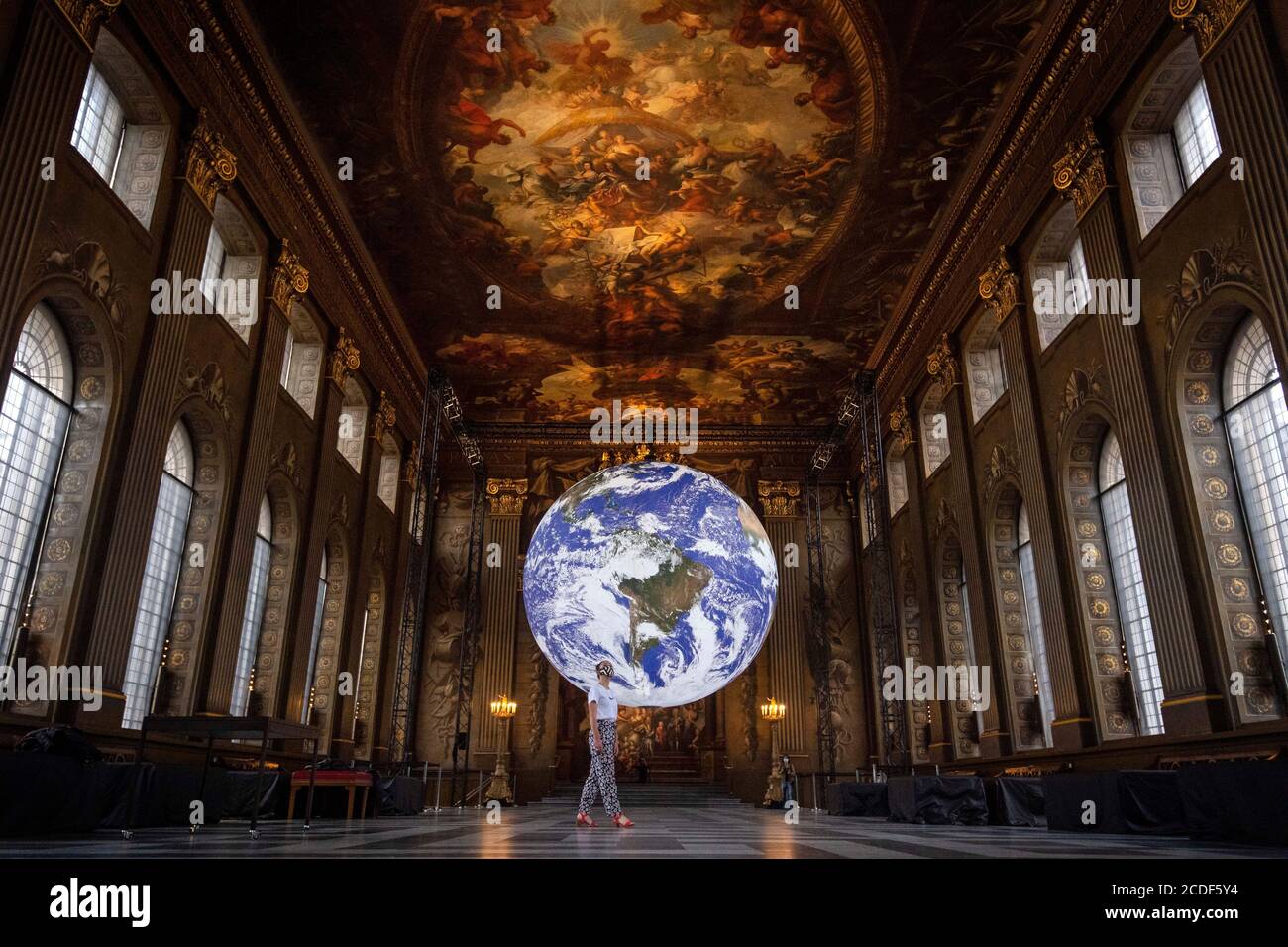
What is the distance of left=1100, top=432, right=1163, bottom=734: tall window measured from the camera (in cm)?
1173

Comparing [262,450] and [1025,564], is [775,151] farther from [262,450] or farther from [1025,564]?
[262,450]

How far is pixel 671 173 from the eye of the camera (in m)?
15.5

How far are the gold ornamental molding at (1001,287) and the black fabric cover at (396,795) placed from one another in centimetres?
1323

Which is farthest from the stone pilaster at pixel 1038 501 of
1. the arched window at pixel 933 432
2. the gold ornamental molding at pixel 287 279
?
the gold ornamental molding at pixel 287 279

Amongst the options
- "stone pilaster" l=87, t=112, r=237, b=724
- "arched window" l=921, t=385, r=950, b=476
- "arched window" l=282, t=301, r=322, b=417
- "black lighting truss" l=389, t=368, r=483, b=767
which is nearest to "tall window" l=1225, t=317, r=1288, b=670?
"arched window" l=921, t=385, r=950, b=476

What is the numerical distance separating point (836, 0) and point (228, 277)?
10.7 metres

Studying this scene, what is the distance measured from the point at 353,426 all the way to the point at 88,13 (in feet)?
37.7

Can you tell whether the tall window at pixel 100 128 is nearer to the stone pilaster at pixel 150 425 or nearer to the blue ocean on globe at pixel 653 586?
the stone pilaster at pixel 150 425

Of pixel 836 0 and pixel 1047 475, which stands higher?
pixel 836 0

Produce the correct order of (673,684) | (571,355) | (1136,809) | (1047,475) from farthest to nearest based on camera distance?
(571,355), (673,684), (1047,475), (1136,809)

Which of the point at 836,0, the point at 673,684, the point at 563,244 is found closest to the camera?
the point at 836,0

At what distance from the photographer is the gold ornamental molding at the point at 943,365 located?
56.4ft

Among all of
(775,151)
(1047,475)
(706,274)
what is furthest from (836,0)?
(1047,475)
